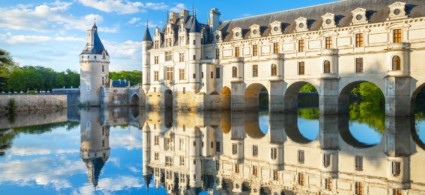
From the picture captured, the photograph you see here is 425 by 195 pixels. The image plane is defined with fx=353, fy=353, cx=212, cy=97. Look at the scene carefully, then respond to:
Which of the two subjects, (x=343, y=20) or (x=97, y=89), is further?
(x=97, y=89)

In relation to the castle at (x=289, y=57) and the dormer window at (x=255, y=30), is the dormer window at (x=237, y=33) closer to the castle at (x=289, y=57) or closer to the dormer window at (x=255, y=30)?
the castle at (x=289, y=57)

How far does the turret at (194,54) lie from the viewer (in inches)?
1671

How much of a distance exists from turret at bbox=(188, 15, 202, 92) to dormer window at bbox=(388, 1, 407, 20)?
21.5 metres

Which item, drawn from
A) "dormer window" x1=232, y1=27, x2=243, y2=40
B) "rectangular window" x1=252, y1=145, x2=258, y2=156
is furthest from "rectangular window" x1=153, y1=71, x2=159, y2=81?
"rectangular window" x1=252, y1=145, x2=258, y2=156

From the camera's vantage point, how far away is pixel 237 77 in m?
39.4

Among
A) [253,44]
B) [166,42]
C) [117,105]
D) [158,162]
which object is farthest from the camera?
[117,105]

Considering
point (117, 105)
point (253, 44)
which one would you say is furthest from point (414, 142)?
point (117, 105)

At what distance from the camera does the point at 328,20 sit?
32.6m

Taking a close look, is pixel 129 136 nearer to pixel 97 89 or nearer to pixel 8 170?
pixel 8 170

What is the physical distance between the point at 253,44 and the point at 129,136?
20327 mm

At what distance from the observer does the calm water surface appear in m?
10.5

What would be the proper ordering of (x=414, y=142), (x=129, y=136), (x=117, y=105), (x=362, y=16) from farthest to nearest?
1. (x=117, y=105)
2. (x=362, y=16)
3. (x=129, y=136)
4. (x=414, y=142)

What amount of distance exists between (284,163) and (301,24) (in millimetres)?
24002

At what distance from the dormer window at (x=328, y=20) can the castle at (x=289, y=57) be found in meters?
0.09
